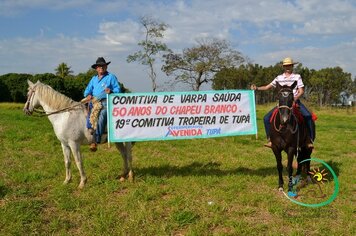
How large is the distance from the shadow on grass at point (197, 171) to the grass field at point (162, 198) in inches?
1.0

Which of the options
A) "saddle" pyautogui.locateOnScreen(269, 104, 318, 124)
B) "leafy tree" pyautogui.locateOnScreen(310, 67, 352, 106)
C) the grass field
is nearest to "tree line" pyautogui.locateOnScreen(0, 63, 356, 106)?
"leafy tree" pyautogui.locateOnScreen(310, 67, 352, 106)

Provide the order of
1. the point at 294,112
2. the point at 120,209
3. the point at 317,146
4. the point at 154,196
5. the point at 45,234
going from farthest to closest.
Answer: the point at 317,146, the point at 294,112, the point at 154,196, the point at 120,209, the point at 45,234

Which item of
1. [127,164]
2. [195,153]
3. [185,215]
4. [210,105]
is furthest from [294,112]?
[195,153]

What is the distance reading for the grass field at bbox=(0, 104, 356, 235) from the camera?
554 cm

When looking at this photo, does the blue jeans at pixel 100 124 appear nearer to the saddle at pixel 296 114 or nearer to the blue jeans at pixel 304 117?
the blue jeans at pixel 304 117

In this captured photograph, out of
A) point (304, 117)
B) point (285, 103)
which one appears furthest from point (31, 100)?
point (304, 117)

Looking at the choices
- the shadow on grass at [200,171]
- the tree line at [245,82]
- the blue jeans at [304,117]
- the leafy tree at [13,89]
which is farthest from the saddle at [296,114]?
the leafy tree at [13,89]

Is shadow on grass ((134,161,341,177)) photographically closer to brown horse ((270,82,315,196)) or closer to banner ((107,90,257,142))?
banner ((107,90,257,142))

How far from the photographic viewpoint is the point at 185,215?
586 cm

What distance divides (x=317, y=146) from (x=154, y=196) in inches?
381

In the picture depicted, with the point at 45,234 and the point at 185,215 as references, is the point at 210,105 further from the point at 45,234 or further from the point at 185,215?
the point at 45,234

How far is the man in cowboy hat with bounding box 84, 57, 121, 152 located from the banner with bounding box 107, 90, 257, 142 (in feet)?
0.62

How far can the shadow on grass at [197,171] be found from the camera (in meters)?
8.84

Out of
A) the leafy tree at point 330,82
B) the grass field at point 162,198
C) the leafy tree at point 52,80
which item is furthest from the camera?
the leafy tree at point 330,82
